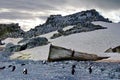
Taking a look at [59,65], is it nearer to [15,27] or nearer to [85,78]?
[85,78]

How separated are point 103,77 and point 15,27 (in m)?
78.7

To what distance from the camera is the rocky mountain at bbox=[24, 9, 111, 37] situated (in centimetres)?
7884

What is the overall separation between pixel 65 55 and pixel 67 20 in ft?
129

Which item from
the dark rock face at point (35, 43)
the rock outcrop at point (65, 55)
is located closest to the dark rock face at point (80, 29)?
the dark rock face at point (35, 43)

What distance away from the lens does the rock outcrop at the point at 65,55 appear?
4341 centimetres

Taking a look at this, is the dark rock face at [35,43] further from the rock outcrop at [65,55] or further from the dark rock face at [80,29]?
the rock outcrop at [65,55]

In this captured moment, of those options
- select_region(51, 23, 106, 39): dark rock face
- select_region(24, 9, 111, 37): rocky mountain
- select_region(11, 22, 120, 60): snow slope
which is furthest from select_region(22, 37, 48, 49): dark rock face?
select_region(24, 9, 111, 37): rocky mountain

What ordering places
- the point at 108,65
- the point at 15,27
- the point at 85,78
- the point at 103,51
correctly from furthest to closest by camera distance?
the point at 15,27 < the point at 103,51 < the point at 108,65 < the point at 85,78

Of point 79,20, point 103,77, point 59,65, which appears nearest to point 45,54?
point 59,65

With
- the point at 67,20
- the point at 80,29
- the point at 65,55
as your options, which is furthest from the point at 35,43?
the point at 67,20

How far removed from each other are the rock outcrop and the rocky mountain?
32.9m

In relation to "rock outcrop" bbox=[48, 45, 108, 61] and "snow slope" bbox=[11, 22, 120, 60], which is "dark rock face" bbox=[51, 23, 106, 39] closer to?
"snow slope" bbox=[11, 22, 120, 60]

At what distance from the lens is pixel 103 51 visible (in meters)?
49.0

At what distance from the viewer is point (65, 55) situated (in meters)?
43.6
